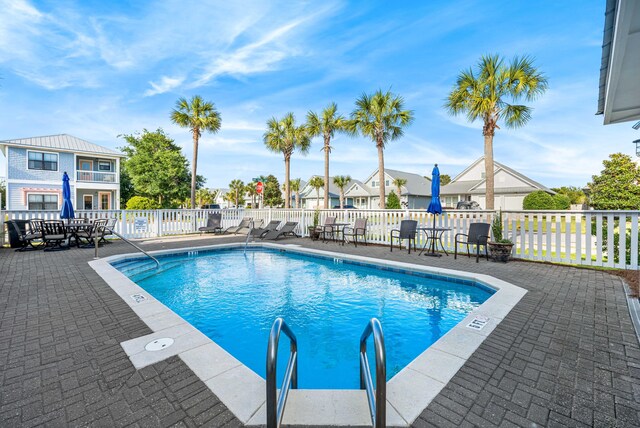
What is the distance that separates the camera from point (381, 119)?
16438mm

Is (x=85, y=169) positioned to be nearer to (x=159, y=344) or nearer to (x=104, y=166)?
(x=104, y=166)

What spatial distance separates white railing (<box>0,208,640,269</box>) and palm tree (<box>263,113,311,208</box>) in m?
6.61

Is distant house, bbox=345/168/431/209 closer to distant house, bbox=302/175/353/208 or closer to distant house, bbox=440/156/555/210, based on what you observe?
distant house, bbox=302/175/353/208

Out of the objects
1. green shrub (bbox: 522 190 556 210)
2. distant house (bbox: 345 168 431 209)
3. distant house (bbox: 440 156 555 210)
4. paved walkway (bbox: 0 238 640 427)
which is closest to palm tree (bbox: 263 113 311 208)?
green shrub (bbox: 522 190 556 210)

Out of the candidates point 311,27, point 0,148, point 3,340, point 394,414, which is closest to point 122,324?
point 3,340

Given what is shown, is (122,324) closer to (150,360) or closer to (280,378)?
(150,360)

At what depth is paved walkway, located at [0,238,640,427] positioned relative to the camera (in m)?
1.75

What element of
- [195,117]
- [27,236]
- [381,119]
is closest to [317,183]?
[195,117]

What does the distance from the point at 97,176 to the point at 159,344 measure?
24.7m

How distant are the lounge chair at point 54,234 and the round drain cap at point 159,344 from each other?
875 centimetres

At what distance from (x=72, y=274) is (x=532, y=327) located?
7774 millimetres

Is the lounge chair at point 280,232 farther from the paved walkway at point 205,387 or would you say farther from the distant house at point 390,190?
the distant house at point 390,190

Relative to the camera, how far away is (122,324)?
10.4 ft

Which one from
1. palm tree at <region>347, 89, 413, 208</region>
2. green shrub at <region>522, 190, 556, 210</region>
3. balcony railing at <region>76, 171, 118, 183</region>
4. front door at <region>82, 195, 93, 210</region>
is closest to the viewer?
palm tree at <region>347, 89, 413, 208</region>
